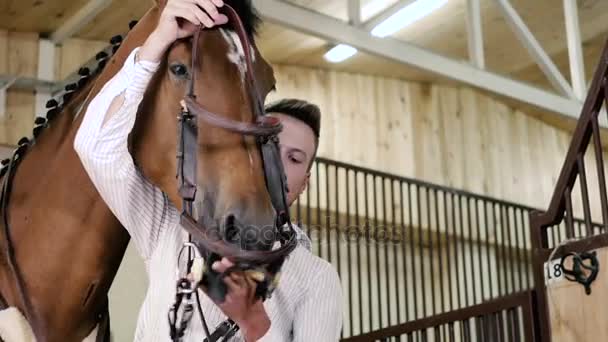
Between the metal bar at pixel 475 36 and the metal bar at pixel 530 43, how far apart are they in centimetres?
18

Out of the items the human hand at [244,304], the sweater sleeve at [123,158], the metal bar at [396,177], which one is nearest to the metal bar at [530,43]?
the metal bar at [396,177]

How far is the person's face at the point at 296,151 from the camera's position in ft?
5.39

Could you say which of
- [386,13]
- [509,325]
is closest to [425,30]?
[386,13]

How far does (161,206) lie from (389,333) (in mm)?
2865

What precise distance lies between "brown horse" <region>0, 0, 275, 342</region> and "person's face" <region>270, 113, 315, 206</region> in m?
0.15

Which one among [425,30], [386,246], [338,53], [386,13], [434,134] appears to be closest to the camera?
[386,13]

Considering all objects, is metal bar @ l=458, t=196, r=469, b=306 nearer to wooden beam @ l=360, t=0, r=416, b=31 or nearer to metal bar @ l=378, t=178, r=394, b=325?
metal bar @ l=378, t=178, r=394, b=325

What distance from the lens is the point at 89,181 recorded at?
157cm

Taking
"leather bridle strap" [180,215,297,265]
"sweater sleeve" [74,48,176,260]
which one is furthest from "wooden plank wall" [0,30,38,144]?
"leather bridle strap" [180,215,297,265]

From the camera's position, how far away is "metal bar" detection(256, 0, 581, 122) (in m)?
4.52

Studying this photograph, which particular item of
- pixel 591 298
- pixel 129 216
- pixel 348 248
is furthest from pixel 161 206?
pixel 348 248

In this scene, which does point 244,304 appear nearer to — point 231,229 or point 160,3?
point 231,229

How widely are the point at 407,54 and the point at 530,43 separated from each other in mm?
991

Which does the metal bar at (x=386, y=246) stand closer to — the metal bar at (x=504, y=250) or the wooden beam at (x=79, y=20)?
the metal bar at (x=504, y=250)
